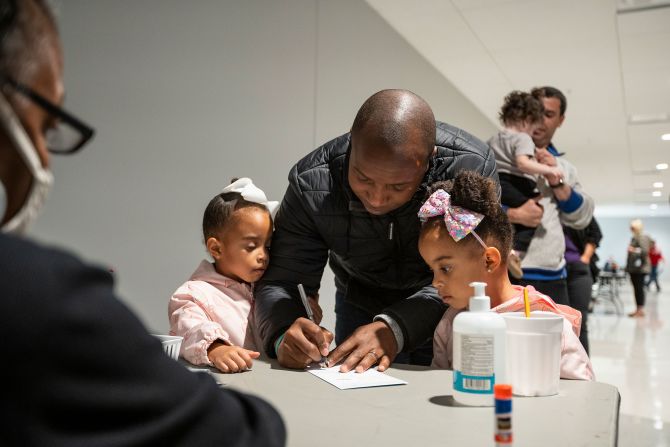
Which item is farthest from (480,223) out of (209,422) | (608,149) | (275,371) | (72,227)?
(608,149)

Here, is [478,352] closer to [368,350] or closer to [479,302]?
[479,302]

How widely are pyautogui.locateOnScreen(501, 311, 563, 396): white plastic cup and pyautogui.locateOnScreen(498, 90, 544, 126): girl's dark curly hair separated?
171 cm

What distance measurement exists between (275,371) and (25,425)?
878mm

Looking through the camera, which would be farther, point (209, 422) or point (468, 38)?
point (468, 38)

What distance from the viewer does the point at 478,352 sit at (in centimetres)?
92

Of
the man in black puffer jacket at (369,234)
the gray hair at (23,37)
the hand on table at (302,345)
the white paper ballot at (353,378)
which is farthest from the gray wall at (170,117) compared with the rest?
the gray hair at (23,37)

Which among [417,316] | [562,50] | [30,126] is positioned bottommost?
[417,316]

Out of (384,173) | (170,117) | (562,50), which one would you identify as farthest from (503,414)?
(562,50)

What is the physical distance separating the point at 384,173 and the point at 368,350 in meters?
0.40

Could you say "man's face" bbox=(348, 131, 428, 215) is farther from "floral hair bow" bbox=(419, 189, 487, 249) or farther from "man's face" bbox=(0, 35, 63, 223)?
"man's face" bbox=(0, 35, 63, 223)

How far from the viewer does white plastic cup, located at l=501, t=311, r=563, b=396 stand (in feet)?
3.24

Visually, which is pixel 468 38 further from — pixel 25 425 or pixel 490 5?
pixel 25 425

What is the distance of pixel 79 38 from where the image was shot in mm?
2148

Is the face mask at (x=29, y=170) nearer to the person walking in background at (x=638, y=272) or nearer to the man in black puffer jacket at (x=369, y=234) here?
the man in black puffer jacket at (x=369, y=234)
